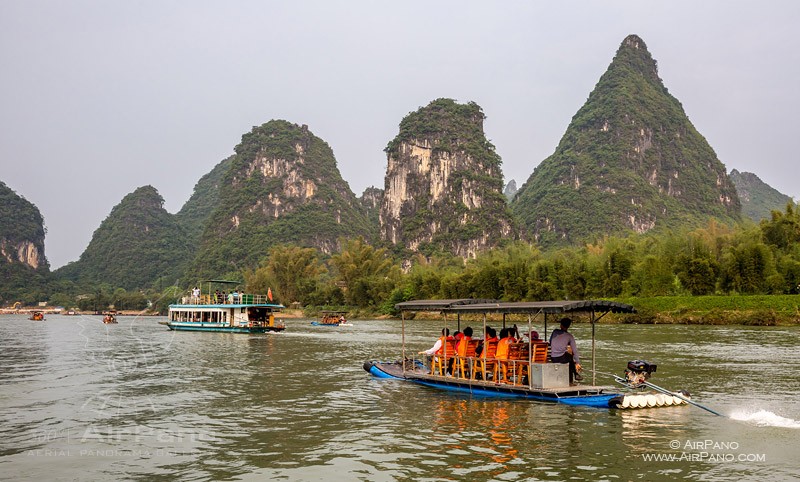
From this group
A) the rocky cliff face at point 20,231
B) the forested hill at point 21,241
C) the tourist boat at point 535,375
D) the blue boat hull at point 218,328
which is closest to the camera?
the tourist boat at point 535,375

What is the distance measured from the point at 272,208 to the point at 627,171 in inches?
3787

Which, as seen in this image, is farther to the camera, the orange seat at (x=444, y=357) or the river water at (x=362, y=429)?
the orange seat at (x=444, y=357)

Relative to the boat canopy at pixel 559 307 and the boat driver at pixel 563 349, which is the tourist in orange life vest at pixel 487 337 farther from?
the boat driver at pixel 563 349

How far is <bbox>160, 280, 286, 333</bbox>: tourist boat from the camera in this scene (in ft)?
150

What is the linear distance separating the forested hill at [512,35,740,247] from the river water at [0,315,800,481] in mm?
122210

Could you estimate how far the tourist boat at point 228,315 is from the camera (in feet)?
150

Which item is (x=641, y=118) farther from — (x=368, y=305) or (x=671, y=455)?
(x=671, y=455)

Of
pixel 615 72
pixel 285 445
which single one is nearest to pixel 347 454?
pixel 285 445

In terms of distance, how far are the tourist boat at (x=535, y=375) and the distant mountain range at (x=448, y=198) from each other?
109263 millimetres

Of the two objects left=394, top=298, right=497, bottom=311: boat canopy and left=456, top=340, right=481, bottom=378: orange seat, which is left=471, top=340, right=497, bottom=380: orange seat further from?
left=394, top=298, right=497, bottom=311: boat canopy

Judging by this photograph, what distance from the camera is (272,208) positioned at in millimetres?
185625

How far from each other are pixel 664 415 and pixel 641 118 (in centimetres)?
15714

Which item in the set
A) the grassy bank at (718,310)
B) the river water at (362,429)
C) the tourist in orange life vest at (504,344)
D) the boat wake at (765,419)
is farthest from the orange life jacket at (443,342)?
the grassy bank at (718,310)

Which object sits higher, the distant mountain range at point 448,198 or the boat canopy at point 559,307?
the distant mountain range at point 448,198
